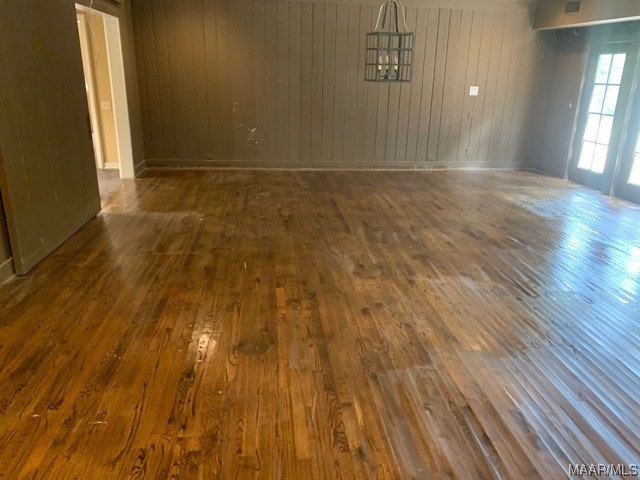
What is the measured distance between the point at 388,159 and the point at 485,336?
542 cm

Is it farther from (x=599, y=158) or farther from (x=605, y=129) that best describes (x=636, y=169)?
(x=605, y=129)

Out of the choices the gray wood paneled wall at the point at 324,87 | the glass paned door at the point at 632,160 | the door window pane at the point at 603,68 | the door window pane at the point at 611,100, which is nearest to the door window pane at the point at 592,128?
the door window pane at the point at 611,100

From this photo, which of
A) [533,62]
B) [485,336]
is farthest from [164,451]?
[533,62]

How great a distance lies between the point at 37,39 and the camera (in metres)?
3.82

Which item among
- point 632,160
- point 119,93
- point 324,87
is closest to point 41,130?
point 119,93

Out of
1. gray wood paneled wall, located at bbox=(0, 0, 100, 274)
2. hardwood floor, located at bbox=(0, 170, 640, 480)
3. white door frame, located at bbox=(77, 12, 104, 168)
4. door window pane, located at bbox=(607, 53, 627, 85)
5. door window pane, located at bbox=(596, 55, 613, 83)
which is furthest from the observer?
white door frame, located at bbox=(77, 12, 104, 168)

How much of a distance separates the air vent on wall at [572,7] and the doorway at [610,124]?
0.62m

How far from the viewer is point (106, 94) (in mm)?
7234

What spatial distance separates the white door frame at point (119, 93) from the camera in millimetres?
6297

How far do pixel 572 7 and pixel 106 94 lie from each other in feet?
22.3

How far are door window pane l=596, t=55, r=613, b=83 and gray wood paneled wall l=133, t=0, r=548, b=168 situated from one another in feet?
3.84

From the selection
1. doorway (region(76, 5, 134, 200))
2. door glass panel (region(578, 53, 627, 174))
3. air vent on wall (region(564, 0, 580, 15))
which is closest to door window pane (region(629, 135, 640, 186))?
door glass panel (region(578, 53, 627, 174))

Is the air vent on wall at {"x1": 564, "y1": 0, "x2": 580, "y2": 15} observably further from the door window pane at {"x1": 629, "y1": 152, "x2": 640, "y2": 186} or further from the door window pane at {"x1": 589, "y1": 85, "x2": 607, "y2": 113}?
the door window pane at {"x1": 629, "y1": 152, "x2": 640, "y2": 186}

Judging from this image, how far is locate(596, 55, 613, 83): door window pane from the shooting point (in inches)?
257
